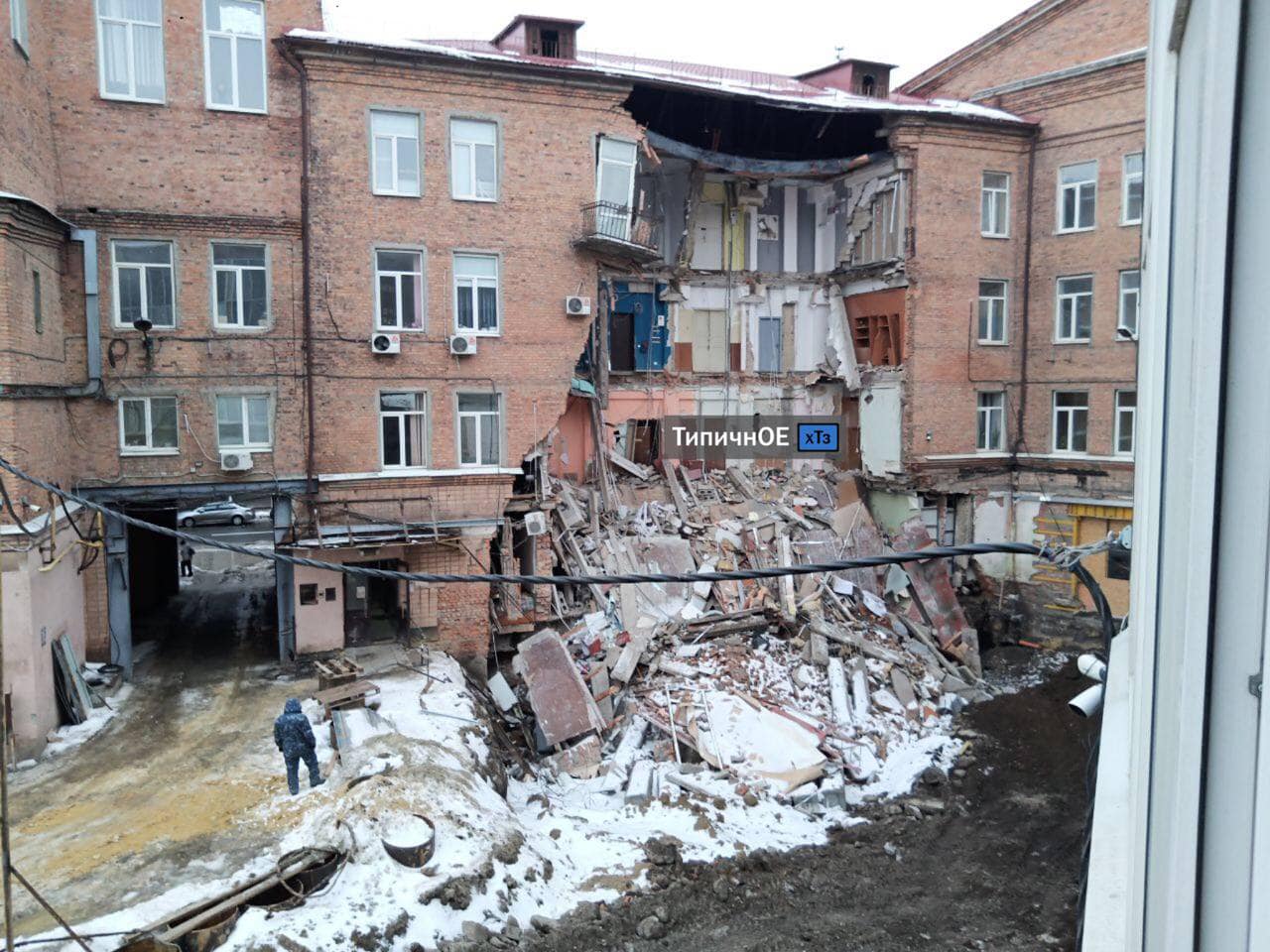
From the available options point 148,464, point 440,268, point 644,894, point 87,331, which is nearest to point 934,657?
point 644,894

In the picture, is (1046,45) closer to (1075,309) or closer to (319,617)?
(1075,309)

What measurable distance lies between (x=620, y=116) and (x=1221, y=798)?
1920cm

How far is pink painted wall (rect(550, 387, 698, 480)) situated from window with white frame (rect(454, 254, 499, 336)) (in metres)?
4.32

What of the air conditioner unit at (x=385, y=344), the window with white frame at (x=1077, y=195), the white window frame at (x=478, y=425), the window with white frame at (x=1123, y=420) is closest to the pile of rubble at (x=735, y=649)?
the white window frame at (x=478, y=425)

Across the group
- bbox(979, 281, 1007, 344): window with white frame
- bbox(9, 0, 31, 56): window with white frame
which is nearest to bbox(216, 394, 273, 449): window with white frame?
bbox(9, 0, 31, 56): window with white frame

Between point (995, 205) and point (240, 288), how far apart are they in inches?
697

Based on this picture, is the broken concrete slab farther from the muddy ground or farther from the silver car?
the silver car

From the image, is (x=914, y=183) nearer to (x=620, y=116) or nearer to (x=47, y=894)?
(x=620, y=116)

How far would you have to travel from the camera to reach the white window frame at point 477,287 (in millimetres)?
17953

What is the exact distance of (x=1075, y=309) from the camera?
22.7 metres

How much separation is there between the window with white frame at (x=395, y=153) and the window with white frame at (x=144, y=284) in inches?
155

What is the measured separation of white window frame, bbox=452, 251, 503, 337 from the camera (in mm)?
17953

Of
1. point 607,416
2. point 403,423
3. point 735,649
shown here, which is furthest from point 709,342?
point 403,423

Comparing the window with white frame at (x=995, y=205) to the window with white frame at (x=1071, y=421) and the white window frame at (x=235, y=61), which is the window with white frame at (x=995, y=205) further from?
the white window frame at (x=235, y=61)
